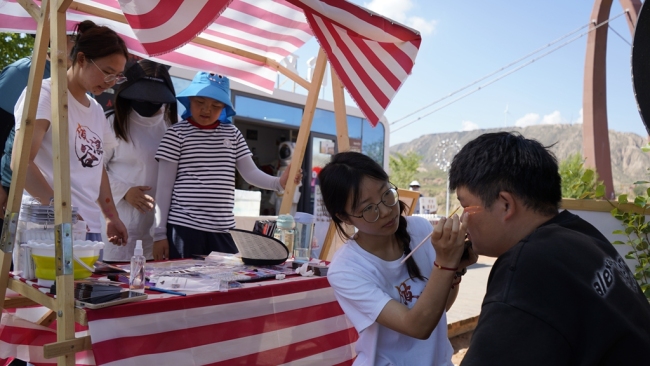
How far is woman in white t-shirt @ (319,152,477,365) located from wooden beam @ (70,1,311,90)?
1.88 meters

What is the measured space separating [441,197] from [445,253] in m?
70.9

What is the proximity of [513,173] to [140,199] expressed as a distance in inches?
91.0

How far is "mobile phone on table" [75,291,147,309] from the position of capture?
5.26 ft

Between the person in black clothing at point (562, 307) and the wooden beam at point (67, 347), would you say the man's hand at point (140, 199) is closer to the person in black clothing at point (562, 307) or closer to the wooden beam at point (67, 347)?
the wooden beam at point (67, 347)

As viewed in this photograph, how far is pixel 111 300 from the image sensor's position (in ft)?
5.42

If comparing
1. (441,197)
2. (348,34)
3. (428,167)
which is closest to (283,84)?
(348,34)

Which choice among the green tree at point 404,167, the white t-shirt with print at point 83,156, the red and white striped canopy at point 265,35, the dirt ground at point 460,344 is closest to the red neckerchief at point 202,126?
the red and white striped canopy at point 265,35

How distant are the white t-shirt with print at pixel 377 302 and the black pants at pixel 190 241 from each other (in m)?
1.31

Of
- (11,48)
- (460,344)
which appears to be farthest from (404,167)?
(460,344)

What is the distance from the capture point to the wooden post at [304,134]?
11.1ft

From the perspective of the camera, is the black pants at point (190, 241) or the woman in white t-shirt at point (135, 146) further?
the woman in white t-shirt at point (135, 146)

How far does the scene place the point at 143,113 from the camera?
126 inches

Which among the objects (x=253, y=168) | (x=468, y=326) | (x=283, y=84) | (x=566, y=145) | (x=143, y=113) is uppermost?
(x=566, y=145)

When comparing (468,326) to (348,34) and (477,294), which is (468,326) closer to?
(477,294)
